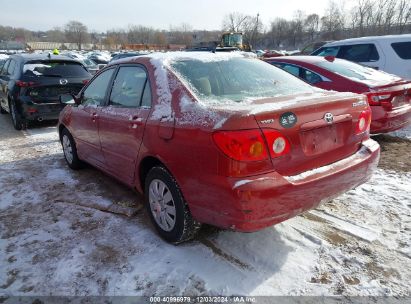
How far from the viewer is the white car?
24.4 ft

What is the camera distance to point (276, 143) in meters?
2.42

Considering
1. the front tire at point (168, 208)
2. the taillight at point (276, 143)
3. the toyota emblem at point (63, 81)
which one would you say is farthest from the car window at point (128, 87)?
the toyota emblem at point (63, 81)

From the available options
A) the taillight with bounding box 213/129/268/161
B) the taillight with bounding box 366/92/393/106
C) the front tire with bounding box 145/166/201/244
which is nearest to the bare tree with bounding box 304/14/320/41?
the taillight with bounding box 366/92/393/106

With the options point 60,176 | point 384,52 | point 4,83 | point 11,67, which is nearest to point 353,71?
point 384,52

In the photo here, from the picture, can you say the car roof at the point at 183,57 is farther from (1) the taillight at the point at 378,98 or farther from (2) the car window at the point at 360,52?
(2) the car window at the point at 360,52

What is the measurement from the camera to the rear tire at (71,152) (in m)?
5.11

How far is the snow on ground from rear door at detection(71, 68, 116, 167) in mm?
569

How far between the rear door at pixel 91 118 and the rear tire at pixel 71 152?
0.82 ft

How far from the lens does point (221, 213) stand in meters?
2.49

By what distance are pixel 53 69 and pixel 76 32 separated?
148776 mm

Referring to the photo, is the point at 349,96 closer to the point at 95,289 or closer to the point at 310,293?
the point at 310,293

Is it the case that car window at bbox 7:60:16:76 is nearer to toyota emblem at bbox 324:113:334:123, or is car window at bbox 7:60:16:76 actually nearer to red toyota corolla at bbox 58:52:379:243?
red toyota corolla at bbox 58:52:379:243

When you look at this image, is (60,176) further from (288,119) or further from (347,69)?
(347,69)

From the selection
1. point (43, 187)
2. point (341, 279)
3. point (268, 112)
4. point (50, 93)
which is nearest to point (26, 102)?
point (50, 93)
